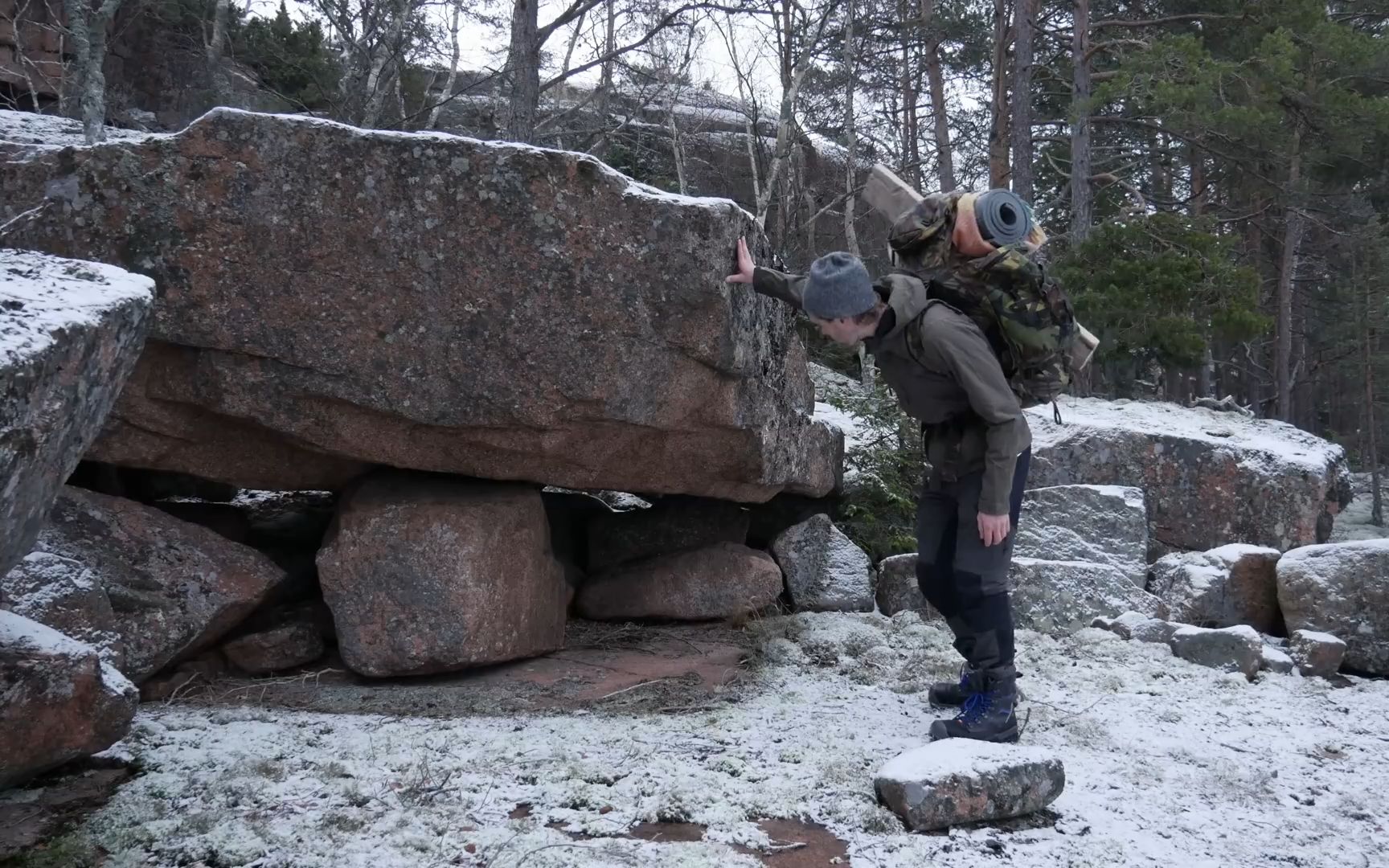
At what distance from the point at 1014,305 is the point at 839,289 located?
63 centimetres

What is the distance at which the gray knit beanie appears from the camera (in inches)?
136

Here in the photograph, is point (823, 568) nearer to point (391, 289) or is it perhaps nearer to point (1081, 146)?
point (391, 289)

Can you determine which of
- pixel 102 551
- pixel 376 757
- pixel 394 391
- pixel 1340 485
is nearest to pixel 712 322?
pixel 394 391

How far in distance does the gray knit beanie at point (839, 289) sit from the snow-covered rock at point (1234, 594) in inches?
120

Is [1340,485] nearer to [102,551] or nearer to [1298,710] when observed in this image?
[1298,710]

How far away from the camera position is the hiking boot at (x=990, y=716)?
3.52m

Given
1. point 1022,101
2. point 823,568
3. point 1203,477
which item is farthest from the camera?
point 1022,101

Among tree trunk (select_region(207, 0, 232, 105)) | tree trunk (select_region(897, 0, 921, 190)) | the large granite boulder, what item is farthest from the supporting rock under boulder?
tree trunk (select_region(897, 0, 921, 190))

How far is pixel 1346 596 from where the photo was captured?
4906 millimetres

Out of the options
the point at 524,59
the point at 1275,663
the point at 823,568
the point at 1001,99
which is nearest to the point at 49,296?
the point at 823,568

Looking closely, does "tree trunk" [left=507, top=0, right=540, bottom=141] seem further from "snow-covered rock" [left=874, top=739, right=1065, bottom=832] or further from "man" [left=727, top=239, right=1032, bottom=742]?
"snow-covered rock" [left=874, top=739, right=1065, bottom=832]

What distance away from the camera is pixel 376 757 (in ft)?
10.5

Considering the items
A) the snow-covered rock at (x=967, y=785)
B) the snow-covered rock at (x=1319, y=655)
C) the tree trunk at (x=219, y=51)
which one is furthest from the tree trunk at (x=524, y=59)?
the snow-covered rock at (x=967, y=785)

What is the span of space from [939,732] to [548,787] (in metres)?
1.40
